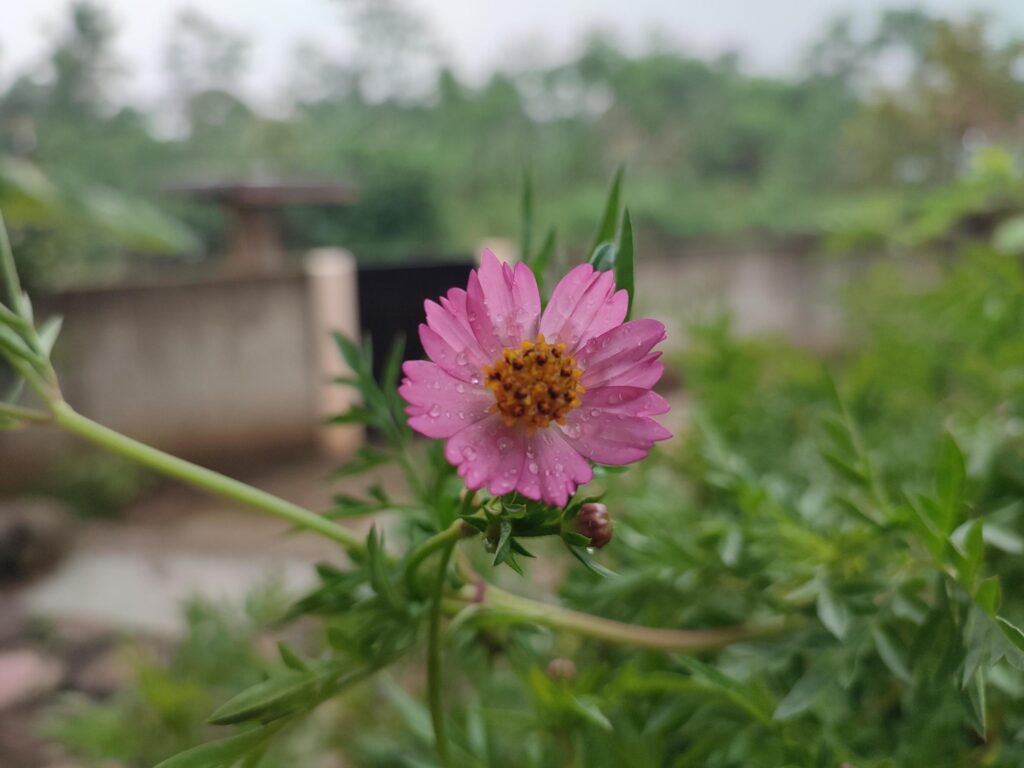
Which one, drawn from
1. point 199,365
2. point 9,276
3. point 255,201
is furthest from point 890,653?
point 255,201

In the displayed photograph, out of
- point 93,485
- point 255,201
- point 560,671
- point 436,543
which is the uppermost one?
point 436,543

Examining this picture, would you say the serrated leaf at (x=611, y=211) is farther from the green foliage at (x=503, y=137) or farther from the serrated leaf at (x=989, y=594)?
the green foliage at (x=503, y=137)

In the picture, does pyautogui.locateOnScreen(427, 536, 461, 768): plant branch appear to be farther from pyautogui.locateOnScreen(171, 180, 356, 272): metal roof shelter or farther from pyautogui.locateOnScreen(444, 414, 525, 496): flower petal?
pyautogui.locateOnScreen(171, 180, 356, 272): metal roof shelter

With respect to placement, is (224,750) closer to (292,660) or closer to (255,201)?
(292,660)

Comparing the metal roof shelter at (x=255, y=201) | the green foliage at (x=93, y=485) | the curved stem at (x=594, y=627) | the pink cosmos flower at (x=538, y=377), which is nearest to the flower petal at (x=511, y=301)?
the pink cosmos flower at (x=538, y=377)

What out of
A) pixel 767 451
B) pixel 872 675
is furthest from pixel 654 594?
pixel 767 451

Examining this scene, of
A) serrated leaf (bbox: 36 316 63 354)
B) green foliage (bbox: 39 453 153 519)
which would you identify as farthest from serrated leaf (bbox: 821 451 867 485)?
green foliage (bbox: 39 453 153 519)

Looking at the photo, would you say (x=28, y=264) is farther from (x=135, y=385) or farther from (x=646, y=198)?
(x=646, y=198)
